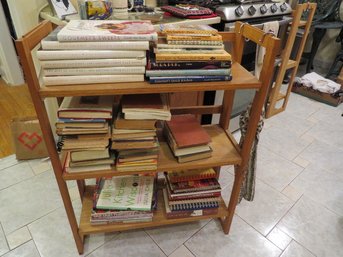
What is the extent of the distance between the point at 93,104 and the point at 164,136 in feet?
1.21

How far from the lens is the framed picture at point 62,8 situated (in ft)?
3.99

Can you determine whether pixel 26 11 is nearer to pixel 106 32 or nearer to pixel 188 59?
pixel 106 32

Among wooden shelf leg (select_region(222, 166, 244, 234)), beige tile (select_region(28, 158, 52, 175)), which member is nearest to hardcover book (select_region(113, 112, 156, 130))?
wooden shelf leg (select_region(222, 166, 244, 234))

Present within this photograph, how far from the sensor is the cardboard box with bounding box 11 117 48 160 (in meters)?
1.56

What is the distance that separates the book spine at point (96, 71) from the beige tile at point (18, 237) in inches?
36.2

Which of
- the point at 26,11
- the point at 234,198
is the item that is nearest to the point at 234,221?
the point at 234,198

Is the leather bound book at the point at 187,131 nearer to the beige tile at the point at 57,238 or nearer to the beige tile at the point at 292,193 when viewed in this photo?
the beige tile at the point at 57,238

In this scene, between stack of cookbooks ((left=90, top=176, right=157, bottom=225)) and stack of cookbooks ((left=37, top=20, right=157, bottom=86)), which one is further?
stack of cookbooks ((left=90, top=176, right=157, bottom=225))

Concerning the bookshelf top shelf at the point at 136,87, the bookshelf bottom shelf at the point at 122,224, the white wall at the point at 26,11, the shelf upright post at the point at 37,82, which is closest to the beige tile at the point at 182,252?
the bookshelf bottom shelf at the point at 122,224

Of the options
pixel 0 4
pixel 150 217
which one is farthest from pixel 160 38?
pixel 0 4

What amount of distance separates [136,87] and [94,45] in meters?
0.17

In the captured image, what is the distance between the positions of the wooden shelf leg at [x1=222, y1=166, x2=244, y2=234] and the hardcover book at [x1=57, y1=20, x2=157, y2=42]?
67 cm

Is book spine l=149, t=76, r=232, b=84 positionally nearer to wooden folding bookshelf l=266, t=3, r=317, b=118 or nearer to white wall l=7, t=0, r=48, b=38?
white wall l=7, t=0, r=48, b=38

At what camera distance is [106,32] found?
0.75m
